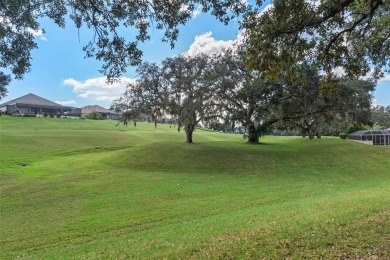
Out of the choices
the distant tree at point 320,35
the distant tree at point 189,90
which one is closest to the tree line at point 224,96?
the distant tree at point 189,90

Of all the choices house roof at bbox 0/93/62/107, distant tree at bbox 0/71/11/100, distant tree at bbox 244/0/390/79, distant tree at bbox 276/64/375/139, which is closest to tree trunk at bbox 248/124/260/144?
distant tree at bbox 276/64/375/139

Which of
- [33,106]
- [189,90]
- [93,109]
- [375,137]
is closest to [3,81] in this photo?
[189,90]

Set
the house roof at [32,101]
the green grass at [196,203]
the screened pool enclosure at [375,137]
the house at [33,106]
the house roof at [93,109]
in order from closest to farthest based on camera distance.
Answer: the green grass at [196,203] → the screened pool enclosure at [375,137] → the house at [33,106] → the house roof at [32,101] → the house roof at [93,109]

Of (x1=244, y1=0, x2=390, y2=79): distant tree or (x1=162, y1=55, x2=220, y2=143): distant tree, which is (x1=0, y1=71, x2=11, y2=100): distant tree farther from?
(x1=162, y1=55, x2=220, y2=143): distant tree

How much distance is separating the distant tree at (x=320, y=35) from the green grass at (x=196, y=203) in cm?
473

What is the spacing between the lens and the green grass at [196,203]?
6.35m

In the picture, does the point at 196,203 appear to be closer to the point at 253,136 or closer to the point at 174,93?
the point at 174,93

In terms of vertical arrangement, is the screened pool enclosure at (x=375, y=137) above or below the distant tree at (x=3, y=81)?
below

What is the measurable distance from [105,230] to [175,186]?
7482 mm

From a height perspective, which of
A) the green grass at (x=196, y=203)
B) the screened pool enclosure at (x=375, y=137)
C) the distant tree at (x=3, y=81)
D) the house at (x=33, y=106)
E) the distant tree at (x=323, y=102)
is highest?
the house at (x=33, y=106)

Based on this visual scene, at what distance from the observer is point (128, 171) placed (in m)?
21.7

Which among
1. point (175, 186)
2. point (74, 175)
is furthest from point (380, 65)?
point (74, 175)

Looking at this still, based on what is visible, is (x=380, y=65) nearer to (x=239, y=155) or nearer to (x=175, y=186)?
(x=175, y=186)

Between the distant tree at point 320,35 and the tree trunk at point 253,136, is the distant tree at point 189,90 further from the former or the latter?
the distant tree at point 320,35
